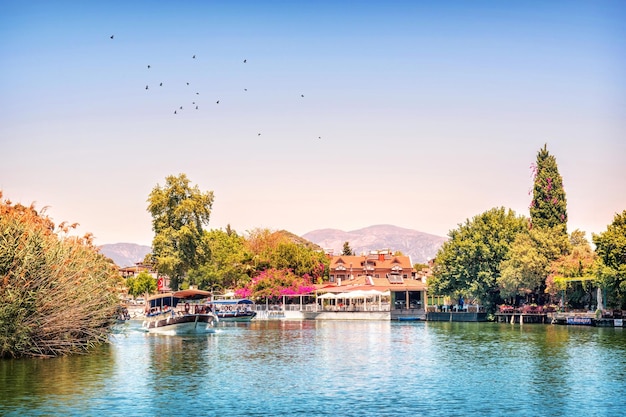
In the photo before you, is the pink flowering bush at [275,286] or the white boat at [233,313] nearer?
the white boat at [233,313]

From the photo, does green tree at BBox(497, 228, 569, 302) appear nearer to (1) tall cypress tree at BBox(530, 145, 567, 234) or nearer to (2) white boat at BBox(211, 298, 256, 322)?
(1) tall cypress tree at BBox(530, 145, 567, 234)

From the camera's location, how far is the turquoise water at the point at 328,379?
33.2m

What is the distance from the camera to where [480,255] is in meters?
103

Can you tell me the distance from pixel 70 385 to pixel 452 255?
74921 mm

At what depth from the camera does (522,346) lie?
6053 centimetres

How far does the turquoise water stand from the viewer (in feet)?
109

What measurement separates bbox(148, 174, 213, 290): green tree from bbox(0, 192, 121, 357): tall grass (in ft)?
175

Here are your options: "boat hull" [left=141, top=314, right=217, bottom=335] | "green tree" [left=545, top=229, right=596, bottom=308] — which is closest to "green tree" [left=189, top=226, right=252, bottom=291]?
"boat hull" [left=141, top=314, right=217, bottom=335]

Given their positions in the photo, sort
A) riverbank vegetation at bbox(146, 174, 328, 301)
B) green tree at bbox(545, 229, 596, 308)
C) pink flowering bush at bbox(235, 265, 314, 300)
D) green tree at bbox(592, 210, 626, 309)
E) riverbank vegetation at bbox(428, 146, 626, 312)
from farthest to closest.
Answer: pink flowering bush at bbox(235, 265, 314, 300) → riverbank vegetation at bbox(146, 174, 328, 301) → riverbank vegetation at bbox(428, 146, 626, 312) → green tree at bbox(545, 229, 596, 308) → green tree at bbox(592, 210, 626, 309)

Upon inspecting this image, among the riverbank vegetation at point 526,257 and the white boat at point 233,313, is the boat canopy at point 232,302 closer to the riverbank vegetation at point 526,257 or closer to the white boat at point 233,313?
the white boat at point 233,313

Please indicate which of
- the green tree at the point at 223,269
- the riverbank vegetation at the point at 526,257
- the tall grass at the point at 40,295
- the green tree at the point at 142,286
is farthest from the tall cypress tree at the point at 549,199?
the green tree at the point at 142,286

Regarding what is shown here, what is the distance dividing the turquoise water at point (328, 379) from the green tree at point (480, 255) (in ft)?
116

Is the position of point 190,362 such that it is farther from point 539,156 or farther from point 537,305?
point 539,156

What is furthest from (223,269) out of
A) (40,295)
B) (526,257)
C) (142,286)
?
(40,295)
